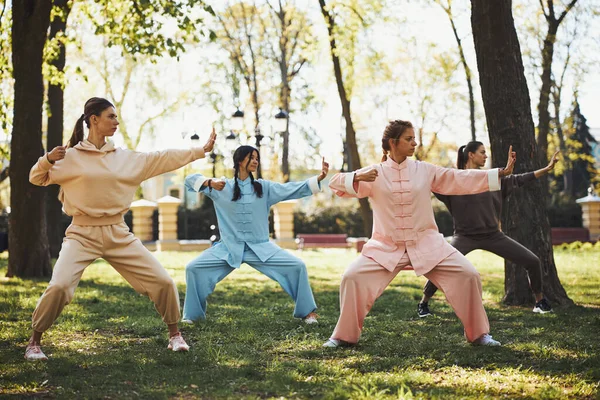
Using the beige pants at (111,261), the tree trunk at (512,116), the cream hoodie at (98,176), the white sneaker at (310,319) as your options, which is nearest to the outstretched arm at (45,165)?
the cream hoodie at (98,176)

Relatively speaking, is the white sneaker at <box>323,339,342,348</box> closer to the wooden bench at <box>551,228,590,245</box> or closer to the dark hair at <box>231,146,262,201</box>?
the dark hair at <box>231,146,262,201</box>

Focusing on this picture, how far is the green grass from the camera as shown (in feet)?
16.7

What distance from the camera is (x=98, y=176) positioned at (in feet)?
20.8

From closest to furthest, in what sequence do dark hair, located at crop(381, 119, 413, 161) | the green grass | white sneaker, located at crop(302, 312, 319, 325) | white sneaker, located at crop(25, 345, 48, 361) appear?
1. the green grass
2. white sneaker, located at crop(25, 345, 48, 361)
3. dark hair, located at crop(381, 119, 413, 161)
4. white sneaker, located at crop(302, 312, 319, 325)

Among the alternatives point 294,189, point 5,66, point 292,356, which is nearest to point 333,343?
point 292,356

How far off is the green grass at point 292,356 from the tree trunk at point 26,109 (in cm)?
386

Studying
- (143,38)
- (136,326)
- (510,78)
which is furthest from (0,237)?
(510,78)

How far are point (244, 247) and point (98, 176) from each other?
8.91 feet

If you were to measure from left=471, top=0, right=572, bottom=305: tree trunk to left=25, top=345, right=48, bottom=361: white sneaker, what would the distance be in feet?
19.4

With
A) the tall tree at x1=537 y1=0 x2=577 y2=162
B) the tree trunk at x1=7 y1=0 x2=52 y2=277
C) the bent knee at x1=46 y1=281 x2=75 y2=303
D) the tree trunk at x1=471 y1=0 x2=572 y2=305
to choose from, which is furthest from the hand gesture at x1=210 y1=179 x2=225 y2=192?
the tall tree at x1=537 y1=0 x2=577 y2=162

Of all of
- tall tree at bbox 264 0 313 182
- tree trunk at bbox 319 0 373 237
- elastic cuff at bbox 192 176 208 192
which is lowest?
elastic cuff at bbox 192 176 208 192

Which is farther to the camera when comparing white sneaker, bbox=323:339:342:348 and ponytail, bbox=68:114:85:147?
white sneaker, bbox=323:339:342:348

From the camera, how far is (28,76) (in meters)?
13.7

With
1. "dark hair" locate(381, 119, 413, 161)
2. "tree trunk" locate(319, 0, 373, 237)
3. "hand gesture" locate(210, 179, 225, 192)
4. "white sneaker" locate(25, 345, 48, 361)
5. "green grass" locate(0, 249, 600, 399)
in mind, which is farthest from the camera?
"tree trunk" locate(319, 0, 373, 237)
